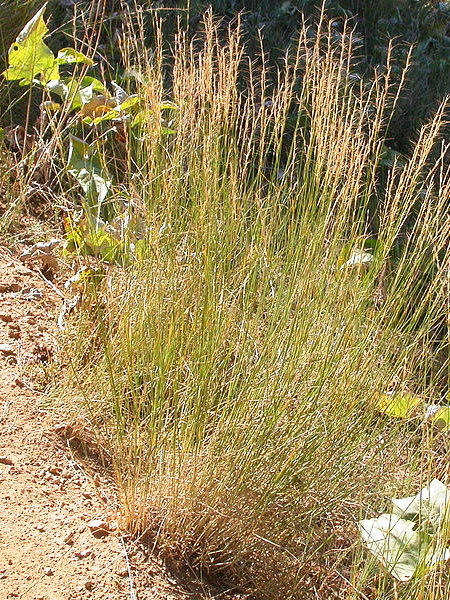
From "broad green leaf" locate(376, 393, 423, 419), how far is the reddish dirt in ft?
2.51

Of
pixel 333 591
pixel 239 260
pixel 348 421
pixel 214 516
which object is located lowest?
pixel 333 591

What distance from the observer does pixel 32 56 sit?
3523 mm

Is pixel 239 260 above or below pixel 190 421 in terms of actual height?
above

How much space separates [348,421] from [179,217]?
0.88 m

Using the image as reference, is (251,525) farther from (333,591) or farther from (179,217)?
(179,217)

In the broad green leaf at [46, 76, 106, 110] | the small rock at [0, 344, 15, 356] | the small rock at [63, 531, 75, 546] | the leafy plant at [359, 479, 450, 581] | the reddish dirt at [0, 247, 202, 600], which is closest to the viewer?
the leafy plant at [359, 479, 450, 581]

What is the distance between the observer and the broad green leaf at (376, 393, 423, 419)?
2.65 meters

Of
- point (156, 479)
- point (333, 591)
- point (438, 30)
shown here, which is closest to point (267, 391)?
point (156, 479)

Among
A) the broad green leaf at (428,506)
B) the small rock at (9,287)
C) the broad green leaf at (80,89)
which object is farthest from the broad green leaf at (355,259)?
the broad green leaf at (80,89)

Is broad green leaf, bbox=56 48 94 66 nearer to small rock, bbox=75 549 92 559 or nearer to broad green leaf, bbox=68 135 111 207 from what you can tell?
broad green leaf, bbox=68 135 111 207

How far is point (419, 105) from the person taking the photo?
18.3 feet

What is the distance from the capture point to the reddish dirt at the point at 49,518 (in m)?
2.23

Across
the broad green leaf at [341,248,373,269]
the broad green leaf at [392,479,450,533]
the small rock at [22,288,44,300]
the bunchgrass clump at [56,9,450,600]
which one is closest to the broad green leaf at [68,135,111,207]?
the small rock at [22,288,44,300]

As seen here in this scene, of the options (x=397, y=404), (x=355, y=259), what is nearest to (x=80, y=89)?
(x=355, y=259)
